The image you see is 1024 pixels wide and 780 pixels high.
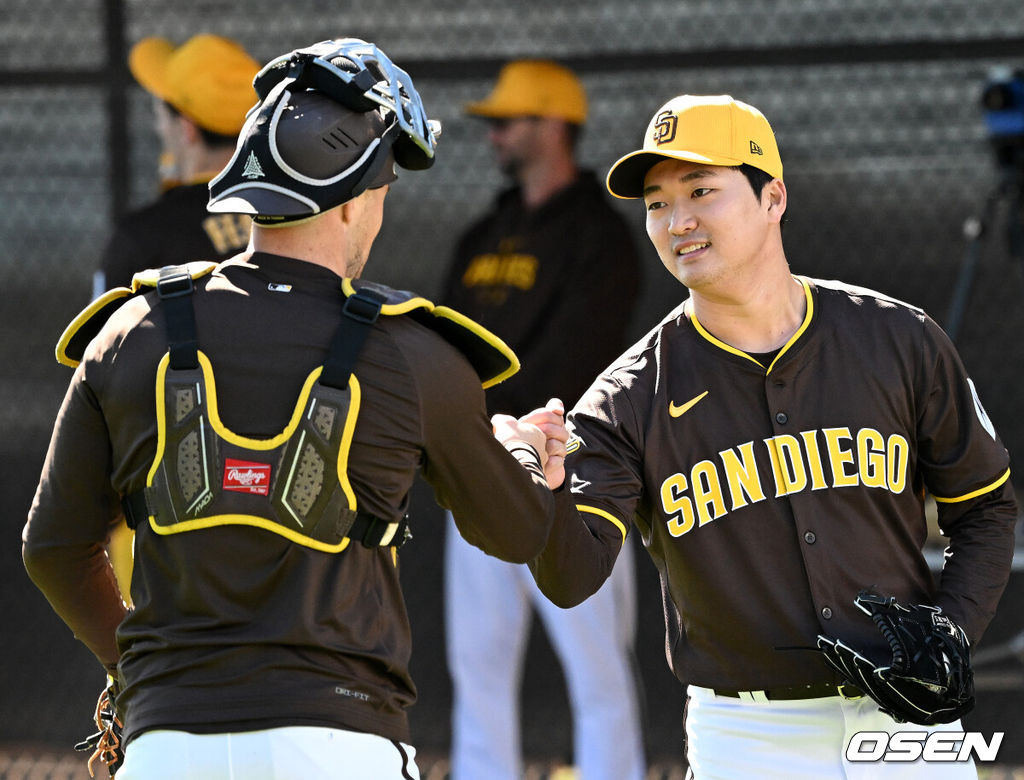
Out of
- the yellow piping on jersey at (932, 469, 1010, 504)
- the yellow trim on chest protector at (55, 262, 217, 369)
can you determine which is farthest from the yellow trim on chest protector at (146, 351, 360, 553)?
the yellow piping on jersey at (932, 469, 1010, 504)

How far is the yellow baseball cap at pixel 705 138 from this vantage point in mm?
2529

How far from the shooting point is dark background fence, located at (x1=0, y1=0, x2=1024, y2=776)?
4.82m

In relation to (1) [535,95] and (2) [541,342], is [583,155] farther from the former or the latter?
(2) [541,342]

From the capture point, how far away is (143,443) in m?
1.95

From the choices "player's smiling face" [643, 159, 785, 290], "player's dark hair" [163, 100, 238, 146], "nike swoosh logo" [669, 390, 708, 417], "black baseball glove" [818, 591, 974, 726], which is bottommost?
"black baseball glove" [818, 591, 974, 726]

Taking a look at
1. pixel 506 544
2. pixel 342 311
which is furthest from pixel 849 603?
pixel 342 311

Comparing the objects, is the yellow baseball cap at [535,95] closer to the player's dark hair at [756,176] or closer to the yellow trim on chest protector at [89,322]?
the player's dark hair at [756,176]

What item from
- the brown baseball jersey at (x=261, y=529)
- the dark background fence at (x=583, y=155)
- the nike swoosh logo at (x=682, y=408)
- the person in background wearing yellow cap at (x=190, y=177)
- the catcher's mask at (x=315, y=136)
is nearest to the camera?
the brown baseball jersey at (x=261, y=529)

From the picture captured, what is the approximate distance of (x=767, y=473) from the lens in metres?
2.48

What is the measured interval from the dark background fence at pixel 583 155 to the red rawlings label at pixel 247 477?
3013 millimetres

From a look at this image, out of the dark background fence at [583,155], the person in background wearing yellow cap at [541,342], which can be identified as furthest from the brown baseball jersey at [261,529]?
the dark background fence at [583,155]

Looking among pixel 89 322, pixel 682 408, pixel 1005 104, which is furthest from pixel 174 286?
pixel 1005 104

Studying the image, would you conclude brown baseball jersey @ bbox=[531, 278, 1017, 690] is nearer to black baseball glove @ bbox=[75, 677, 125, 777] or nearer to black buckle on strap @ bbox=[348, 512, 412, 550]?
black buckle on strap @ bbox=[348, 512, 412, 550]

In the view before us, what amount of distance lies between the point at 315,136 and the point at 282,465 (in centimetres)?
48
